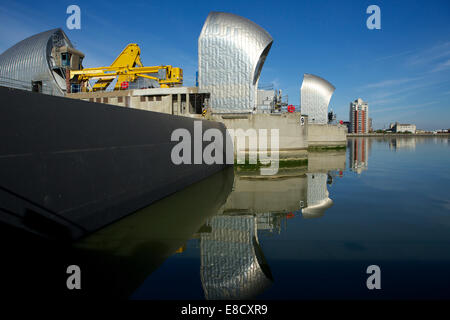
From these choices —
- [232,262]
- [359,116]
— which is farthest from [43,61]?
[359,116]

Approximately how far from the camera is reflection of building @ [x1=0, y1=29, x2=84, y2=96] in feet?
72.8

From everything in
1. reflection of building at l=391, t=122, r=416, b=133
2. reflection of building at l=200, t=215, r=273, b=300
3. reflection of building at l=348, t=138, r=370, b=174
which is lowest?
reflection of building at l=200, t=215, r=273, b=300

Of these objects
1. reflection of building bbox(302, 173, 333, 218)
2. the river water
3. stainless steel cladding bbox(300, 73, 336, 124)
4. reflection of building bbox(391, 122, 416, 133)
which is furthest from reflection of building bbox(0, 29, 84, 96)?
reflection of building bbox(391, 122, 416, 133)

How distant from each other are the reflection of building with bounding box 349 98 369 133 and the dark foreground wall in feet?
470

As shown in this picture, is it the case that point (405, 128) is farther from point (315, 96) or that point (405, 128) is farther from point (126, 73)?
point (126, 73)

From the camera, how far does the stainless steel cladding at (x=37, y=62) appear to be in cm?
2216

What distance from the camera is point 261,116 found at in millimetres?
16016

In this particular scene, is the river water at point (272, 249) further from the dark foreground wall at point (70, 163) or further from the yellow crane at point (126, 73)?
the yellow crane at point (126, 73)

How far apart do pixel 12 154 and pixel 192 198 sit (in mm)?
5597

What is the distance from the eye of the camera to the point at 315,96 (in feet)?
123

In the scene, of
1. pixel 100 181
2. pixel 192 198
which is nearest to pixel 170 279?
pixel 100 181

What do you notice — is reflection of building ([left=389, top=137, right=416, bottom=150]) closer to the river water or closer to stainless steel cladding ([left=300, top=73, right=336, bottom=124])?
stainless steel cladding ([left=300, top=73, right=336, bottom=124])

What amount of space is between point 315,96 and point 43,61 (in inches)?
1275

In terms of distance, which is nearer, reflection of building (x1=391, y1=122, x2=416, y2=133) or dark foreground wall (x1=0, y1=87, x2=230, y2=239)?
dark foreground wall (x1=0, y1=87, x2=230, y2=239)
